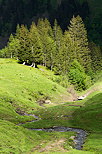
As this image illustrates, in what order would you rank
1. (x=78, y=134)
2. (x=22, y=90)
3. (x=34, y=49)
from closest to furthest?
(x=78, y=134) < (x=22, y=90) < (x=34, y=49)

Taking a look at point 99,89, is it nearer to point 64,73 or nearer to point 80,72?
point 80,72

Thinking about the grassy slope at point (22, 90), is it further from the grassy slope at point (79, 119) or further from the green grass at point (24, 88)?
the grassy slope at point (79, 119)

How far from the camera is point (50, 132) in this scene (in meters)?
47.3

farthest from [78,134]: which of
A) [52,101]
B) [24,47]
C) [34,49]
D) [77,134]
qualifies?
[24,47]

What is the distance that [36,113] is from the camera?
64.3m

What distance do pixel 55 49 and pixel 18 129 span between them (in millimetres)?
104569

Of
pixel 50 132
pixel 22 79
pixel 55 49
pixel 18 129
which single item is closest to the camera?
pixel 18 129

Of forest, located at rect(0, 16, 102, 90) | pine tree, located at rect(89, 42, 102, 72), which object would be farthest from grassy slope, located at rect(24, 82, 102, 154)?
pine tree, located at rect(89, 42, 102, 72)

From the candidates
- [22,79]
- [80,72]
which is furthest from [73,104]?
[80,72]

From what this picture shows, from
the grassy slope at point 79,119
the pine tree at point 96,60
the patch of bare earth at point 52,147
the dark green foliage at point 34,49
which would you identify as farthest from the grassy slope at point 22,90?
the pine tree at point 96,60

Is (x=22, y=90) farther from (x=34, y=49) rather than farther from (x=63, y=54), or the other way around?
(x=63, y=54)

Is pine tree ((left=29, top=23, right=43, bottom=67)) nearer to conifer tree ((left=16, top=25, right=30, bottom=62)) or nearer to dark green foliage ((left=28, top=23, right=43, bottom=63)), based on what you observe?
dark green foliage ((left=28, top=23, right=43, bottom=63))

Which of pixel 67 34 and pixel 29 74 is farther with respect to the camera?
pixel 67 34

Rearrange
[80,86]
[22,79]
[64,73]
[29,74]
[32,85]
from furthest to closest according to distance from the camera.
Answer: [64,73] < [80,86] < [29,74] < [22,79] < [32,85]
